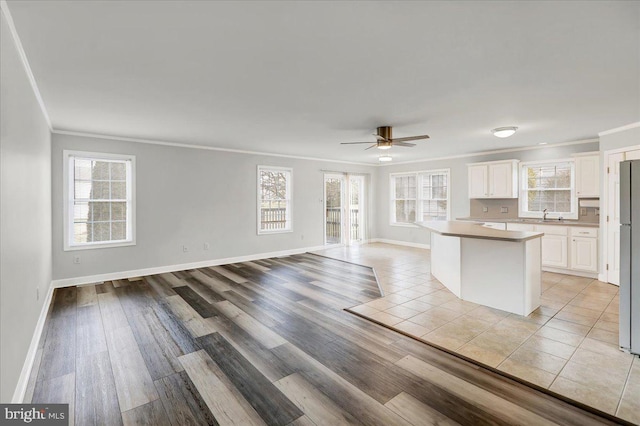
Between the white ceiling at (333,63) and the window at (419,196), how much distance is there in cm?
364

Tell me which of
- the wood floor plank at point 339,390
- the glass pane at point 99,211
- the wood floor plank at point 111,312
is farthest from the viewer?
the glass pane at point 99,211

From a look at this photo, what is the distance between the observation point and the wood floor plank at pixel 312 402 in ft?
6.24

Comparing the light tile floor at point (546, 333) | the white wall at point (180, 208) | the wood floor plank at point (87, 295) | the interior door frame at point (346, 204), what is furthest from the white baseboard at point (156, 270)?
the light tile floor at point (546, 333)

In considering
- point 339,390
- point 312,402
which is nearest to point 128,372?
point 312,402

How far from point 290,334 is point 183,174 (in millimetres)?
4256

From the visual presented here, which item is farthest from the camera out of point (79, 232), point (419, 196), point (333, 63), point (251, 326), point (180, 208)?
point (419, 196)

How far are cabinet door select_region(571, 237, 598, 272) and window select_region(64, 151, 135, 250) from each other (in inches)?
313

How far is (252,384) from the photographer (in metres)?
2.28

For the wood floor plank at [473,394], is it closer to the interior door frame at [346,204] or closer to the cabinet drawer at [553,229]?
the cabinet drawer at [553,229]

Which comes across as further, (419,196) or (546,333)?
(419,196)

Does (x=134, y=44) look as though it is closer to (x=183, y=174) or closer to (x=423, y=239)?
(x=183, y=174)

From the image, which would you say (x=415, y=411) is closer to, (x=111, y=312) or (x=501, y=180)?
(x=111, y=312)

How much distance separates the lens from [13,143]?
2080 millimetres

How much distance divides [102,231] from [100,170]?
1.07 m
